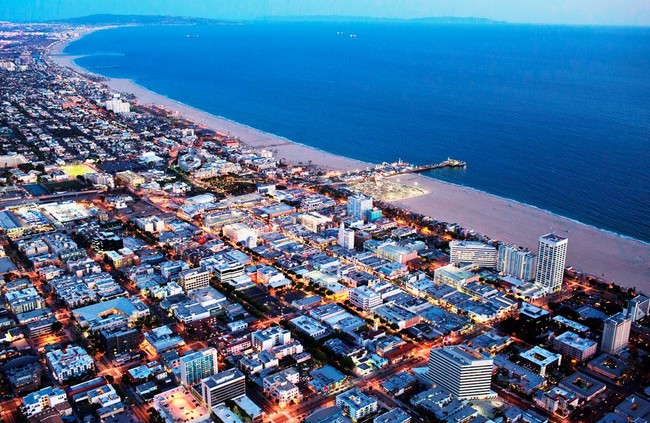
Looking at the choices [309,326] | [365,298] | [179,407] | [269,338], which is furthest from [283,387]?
[365,298]

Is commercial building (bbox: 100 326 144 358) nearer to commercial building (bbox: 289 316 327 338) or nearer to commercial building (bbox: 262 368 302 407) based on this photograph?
commercial building (bbox: 262 368 302 407)

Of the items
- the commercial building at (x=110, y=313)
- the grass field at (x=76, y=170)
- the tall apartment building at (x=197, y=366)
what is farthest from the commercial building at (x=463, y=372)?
the grass field at (x=76, y=170)

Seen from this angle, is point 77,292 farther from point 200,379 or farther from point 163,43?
point 163,43

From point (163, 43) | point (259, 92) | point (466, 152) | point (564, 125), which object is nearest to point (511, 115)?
point (564, 125)

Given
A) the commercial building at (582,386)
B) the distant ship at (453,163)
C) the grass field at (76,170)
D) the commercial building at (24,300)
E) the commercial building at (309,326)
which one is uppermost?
the distant ship at (453,163)

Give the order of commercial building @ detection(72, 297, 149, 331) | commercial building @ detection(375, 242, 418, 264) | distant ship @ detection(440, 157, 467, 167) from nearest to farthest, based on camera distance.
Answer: commercial building @ detection(72, 297, 149, 331)
commercial building @ detection(375, 242, 418, 264)
distant ship @ detection(440, 157, 467, 167)

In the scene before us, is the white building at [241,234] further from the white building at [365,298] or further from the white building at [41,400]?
the white building at [41,400]

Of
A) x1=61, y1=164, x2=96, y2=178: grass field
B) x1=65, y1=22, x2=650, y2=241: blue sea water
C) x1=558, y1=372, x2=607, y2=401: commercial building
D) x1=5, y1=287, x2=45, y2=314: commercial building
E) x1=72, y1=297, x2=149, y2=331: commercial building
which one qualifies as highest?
x1=65, y1=22, x2=650, y2=241: blue sea water

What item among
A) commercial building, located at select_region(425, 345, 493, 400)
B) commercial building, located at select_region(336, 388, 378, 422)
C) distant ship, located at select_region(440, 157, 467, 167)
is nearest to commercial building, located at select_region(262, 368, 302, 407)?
commercial building, located at select_region(336, 388, 378, 422)
